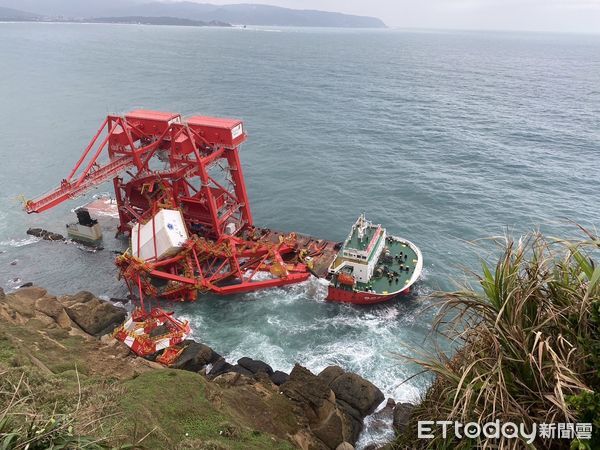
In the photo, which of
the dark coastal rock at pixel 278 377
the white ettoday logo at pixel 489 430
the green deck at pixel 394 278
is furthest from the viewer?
the green deck at pixel 394 278

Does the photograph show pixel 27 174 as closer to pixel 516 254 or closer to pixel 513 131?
pixel 516 254

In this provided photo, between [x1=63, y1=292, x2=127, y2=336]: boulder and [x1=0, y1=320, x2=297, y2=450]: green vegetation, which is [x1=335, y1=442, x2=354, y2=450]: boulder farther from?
[x1=63, y1=292, x2=127, y2=336]: boulder

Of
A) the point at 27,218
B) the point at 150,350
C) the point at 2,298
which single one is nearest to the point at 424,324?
the point at 150,350

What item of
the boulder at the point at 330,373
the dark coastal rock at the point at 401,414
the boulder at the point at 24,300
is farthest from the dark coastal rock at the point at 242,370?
the boulder at the point at 24,300

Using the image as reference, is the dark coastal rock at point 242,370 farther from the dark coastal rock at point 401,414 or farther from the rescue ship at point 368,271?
the rescue ship at point 368,271

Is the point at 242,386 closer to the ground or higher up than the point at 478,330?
closer to the ground

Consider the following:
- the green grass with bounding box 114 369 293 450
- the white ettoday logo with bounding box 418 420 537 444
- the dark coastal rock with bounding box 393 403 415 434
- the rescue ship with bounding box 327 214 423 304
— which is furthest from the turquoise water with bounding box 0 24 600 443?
the green grass with bounding box 114 369 293 450
